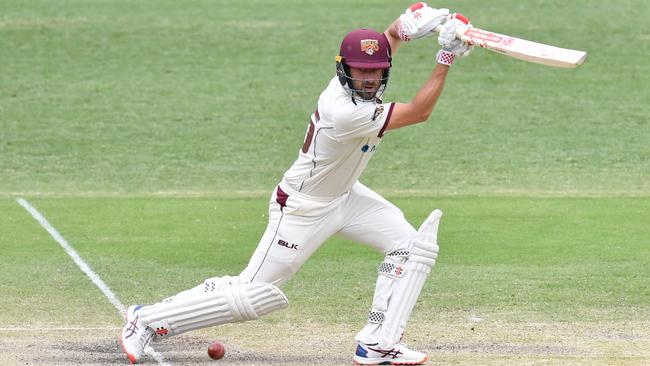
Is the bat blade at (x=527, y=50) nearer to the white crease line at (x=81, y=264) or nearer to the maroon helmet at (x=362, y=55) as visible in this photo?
the maroon helmet at (x=362, y=55)

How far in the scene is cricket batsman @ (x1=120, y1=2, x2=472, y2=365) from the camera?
7.86 metres

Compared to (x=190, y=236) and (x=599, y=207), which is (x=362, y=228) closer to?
(x=190, y=236)

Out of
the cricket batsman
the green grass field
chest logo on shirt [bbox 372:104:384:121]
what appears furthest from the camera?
the green grass field

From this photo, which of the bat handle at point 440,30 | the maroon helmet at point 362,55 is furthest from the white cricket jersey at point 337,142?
the bat handle at point 440,30

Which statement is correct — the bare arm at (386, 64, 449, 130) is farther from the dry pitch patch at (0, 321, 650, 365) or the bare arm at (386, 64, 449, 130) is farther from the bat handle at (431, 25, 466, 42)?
the dry pitch patch at (0, 321, 650, 365)

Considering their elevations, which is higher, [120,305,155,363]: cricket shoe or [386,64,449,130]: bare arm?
[386,64,449,130]: bare arm

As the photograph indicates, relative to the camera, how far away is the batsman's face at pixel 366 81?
7.85 meters

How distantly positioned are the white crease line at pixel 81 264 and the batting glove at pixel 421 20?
2.51 metres

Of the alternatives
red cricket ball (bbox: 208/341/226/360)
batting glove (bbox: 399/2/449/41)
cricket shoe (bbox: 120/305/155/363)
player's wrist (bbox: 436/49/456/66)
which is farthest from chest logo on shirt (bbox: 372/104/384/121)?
cricket shoe (bbox: 120/305/155/363)

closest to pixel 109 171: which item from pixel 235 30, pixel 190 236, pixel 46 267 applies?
pixel 190 236

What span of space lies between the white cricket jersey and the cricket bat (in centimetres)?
63

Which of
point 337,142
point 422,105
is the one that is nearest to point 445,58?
point 422,105

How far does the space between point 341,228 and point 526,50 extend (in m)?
1.63

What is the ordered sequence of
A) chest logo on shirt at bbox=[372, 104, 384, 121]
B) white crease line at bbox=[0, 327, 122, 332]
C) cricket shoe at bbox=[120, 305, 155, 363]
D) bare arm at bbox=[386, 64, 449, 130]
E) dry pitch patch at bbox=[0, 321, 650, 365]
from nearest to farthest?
bare arm at bbox=[386, 64, 449, 130] → chest logo on shirt at bbox=[372, 104, 384, 121] → cricket shoe at bbox=[120, 305, 155, 363] → dry pitch patch at bbox=[0, 321, 650, 365] → white crease line at bbox=[0, 327, 122, 332]
